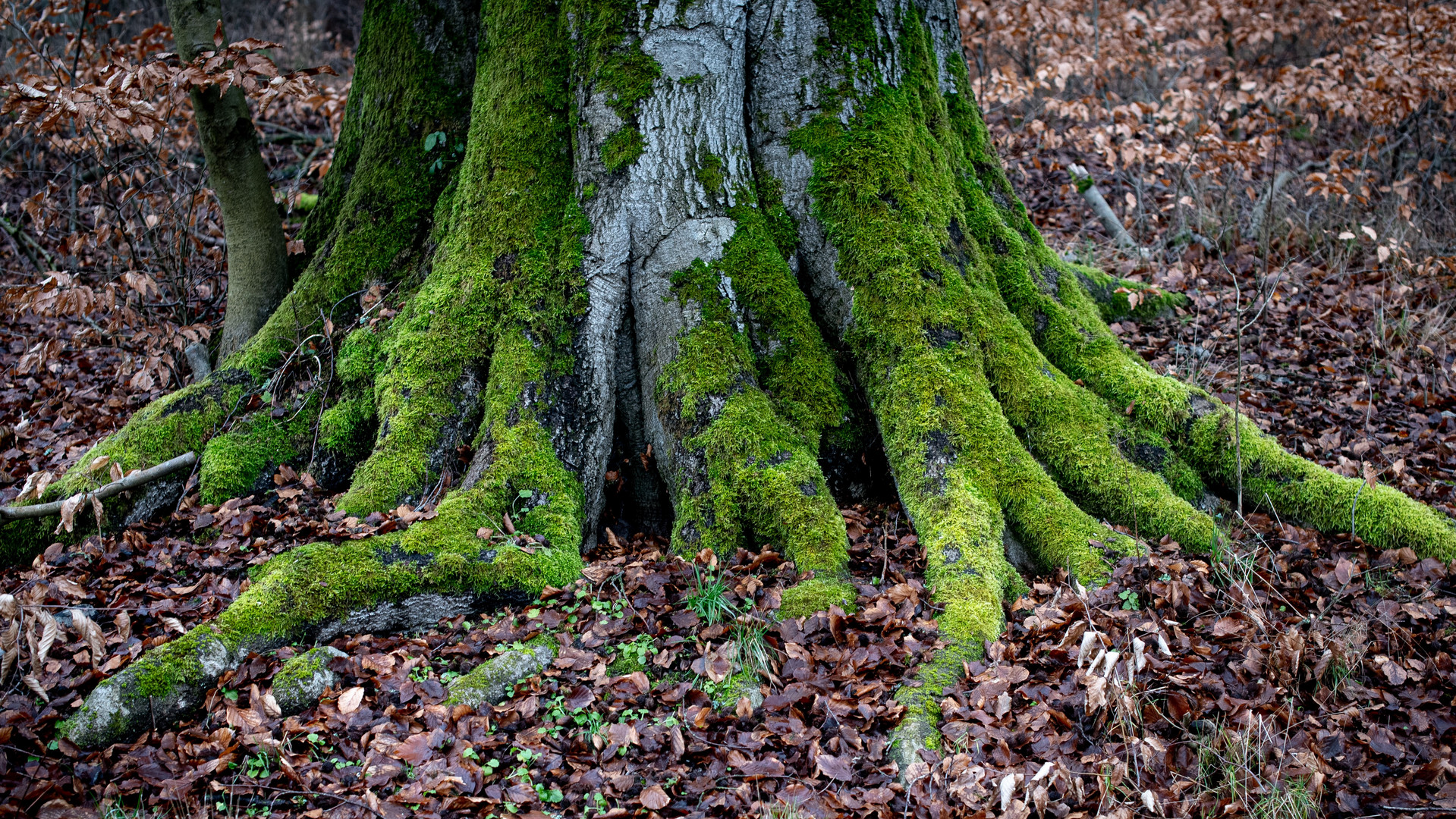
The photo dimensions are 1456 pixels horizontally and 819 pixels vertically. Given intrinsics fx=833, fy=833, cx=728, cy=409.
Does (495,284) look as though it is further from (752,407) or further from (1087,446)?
(1087,446)

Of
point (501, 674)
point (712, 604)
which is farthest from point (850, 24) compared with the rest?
point (501, 674)

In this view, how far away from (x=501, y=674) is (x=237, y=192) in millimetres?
3950

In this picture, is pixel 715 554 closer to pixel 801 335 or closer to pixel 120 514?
pixel 801 335

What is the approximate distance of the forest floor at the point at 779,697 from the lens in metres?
2.74

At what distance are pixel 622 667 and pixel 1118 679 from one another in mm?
1860

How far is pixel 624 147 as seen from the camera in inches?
171

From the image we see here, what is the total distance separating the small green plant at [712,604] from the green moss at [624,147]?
7.08ft

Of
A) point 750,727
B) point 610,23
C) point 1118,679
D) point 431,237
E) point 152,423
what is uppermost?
point 610,23

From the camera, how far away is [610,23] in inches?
175

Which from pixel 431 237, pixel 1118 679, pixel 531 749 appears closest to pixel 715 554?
pixel 531 749

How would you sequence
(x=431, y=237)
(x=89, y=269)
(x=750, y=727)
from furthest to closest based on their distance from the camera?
(x=89, y=269)
(x=431, y=237)
(x=750, y=727)

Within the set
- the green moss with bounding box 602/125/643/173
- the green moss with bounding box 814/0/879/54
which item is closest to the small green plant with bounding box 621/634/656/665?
the green moss with bounding box 602/125/643/173

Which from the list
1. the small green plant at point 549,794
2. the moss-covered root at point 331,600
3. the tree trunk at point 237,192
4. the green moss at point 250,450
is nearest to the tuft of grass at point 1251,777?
the small green plant at point 549,794

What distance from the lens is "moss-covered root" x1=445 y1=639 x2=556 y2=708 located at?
317cm
